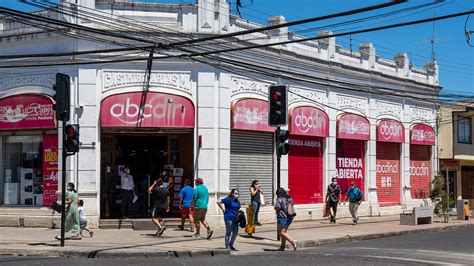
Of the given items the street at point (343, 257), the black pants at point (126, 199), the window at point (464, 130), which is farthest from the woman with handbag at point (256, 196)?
the window at point (464, 130)

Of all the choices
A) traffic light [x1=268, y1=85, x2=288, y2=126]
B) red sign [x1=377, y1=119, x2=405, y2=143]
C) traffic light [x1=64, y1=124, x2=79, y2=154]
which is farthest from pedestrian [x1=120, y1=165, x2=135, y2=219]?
red sign [x1=377, y1=119, x2=405, y2=143]

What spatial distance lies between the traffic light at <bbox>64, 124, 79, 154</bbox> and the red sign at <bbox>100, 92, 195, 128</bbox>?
14.3 feet

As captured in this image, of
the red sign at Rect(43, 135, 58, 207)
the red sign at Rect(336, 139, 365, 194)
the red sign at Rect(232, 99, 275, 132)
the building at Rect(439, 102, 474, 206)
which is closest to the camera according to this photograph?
the red sign at Rect(43, 135, 58, 207)

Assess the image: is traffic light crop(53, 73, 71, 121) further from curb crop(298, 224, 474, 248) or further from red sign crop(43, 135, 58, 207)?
curb crop(298, 224, 474, 248)

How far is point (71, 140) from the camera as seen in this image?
16.6 m

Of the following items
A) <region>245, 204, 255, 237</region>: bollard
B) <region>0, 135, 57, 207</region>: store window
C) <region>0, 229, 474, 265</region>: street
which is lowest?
<region>0, 229, 474, 265</region>: street

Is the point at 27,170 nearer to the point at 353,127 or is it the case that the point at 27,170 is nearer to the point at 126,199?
the point at 126,199

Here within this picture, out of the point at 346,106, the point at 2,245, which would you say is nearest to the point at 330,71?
the point at 346,106

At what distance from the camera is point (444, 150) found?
36156 mm

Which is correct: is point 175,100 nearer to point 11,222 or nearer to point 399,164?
point 11,222

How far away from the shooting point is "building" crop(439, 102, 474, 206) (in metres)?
36.2

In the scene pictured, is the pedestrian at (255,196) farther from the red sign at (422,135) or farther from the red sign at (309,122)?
the red sign at (422,135)

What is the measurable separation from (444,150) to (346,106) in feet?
34.7

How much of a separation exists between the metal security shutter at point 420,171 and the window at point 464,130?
4.32 meters
